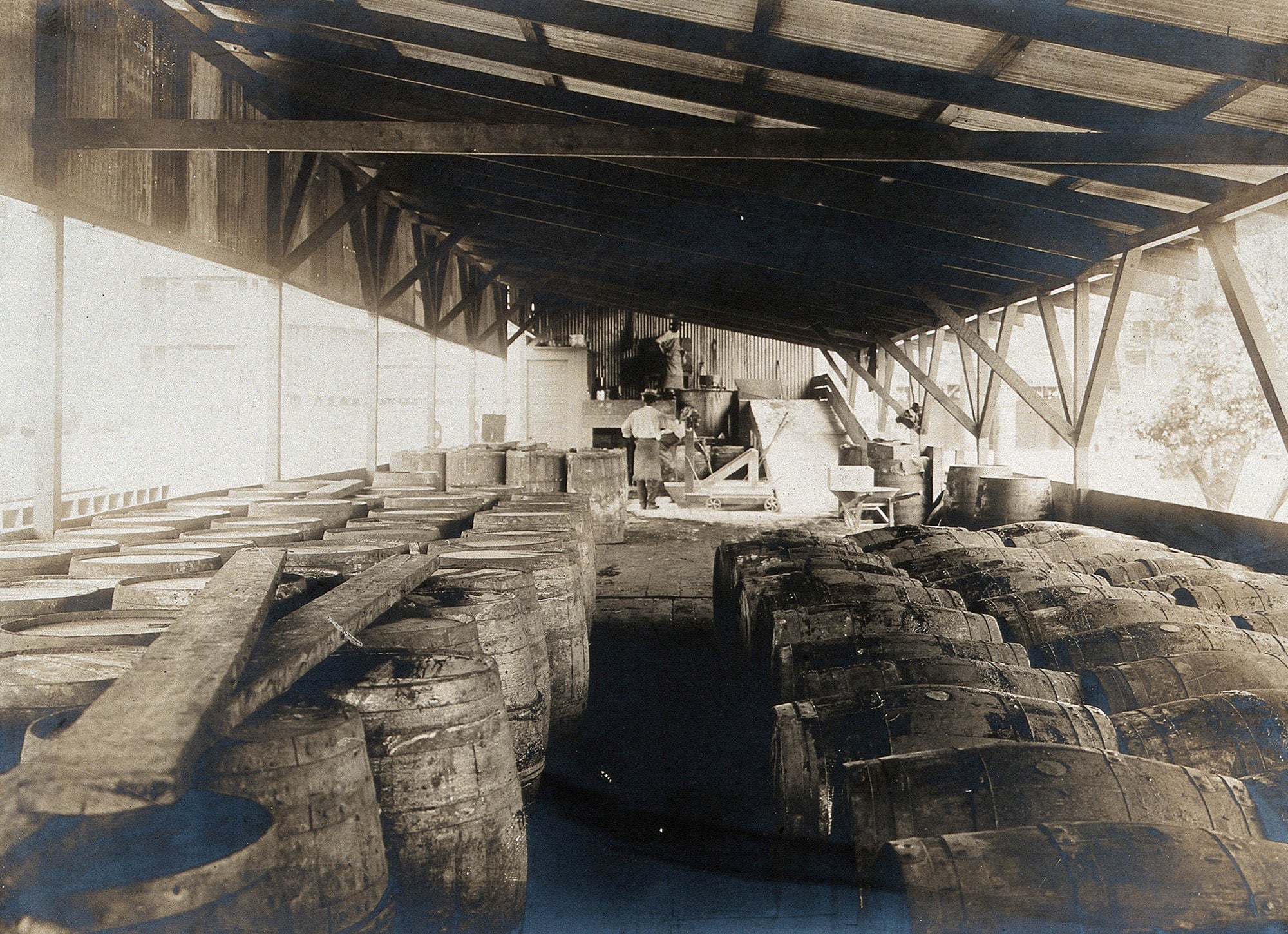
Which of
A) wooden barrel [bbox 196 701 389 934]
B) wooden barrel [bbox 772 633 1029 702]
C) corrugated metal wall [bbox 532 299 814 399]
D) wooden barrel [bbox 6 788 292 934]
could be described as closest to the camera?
wooden barrel [bbox 6 788 292 934]

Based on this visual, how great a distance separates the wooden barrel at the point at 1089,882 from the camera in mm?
1883

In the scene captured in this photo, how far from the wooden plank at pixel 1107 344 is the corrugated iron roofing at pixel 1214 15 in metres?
3.49

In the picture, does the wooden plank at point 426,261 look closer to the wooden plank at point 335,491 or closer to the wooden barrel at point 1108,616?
the wooden plank at point 335,491

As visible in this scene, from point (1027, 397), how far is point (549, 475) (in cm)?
535

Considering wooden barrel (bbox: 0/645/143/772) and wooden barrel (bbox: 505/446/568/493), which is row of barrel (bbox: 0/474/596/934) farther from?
wooden barrel (bbox: 505/446/568/493)

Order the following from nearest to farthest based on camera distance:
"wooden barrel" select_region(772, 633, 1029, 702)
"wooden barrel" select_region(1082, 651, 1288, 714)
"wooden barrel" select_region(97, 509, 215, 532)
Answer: "wooden barrel" select_region(1082, 651, 1288, 714) < "wooden barrel" select_region(772, 633, 1029, 702) < "wooden barrel" select_region(97, 509, 215, 532)

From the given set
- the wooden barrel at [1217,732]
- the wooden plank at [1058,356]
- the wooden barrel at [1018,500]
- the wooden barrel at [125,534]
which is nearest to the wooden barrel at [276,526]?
the wooden barrel at [125,534]

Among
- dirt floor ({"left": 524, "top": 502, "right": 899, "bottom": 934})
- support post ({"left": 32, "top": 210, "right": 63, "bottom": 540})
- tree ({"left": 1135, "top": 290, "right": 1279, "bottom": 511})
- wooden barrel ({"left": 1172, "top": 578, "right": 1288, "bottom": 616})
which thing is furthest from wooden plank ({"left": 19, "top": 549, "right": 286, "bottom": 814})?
tree ({"left": 1135, "top": 290, "right": 1279, "bottom": 511})

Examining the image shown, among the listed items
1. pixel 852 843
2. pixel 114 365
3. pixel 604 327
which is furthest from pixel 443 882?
pixel 114 365

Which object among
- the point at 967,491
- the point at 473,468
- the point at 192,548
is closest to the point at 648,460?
the point at 473,468

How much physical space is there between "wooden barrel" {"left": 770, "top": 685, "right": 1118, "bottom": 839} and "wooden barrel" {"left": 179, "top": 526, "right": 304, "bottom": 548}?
300cm

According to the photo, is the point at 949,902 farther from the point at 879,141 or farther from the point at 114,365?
the point at 114,365

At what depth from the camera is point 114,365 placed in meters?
26.7

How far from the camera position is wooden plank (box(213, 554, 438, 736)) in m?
1.97
